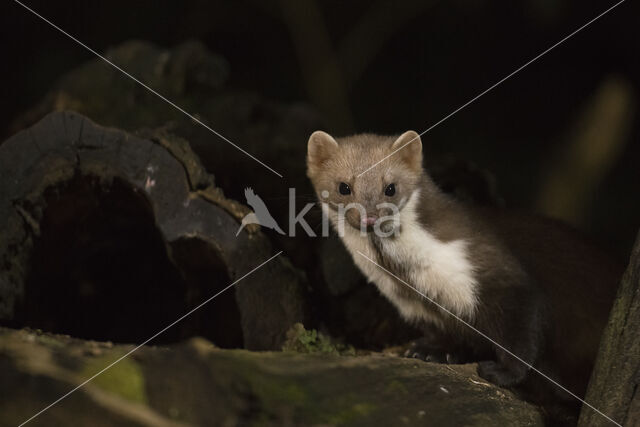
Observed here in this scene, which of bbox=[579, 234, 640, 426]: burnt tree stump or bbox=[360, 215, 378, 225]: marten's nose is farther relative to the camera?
bbox=[360, 215, 378, 225]: marten's nose

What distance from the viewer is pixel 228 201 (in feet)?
7.68

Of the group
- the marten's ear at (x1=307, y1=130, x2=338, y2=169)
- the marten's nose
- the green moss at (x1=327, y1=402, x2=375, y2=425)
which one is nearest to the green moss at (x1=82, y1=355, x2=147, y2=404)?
the green moss at (x1=327, y1=402, x2=375, y2=425)

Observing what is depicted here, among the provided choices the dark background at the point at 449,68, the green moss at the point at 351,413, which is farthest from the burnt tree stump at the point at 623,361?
the dark background at the point at 449,68

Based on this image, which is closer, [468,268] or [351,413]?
[351,413]

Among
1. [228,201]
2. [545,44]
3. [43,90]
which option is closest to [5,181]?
[228,201]

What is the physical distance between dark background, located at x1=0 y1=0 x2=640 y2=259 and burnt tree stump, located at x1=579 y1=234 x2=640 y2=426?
315 cm

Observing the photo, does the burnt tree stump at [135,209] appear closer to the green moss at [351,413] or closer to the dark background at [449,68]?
the green moss at [351,413]

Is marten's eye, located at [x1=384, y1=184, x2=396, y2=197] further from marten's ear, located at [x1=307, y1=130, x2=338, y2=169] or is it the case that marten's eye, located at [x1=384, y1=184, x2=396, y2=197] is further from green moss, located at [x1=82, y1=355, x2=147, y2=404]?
green moss, located at [x1=82, y1=355, x2=147, y2=404]

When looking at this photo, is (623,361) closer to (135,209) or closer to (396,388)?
(396,388)

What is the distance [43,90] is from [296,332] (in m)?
2.94

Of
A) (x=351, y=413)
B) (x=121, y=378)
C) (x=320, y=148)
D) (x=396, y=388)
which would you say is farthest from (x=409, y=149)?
(x=121, y=378)

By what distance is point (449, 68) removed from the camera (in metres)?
5.17

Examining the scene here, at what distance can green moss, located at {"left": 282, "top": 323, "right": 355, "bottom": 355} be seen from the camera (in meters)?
2.29

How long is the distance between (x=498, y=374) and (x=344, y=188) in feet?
2.63
